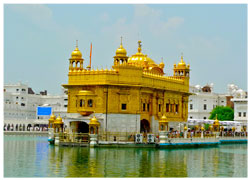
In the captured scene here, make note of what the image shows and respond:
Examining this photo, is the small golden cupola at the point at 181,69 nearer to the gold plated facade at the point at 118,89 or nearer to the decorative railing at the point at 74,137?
the gold plated facade at the point at 118,89

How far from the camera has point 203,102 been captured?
9181cm

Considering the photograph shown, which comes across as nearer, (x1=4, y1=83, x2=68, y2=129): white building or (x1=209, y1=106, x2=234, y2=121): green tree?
(x1=209, y1=106, x2=234, y2=121): green tree

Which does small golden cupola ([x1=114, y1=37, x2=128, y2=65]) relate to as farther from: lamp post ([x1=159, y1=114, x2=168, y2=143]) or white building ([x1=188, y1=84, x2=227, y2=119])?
white building ([x1=188, y1=84, x2=227, y2=119])

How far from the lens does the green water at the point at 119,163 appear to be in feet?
80.8

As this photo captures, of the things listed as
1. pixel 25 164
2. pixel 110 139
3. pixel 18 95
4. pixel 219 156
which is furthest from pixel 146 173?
pixel 18 95

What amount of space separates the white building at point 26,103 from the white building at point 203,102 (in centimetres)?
1974

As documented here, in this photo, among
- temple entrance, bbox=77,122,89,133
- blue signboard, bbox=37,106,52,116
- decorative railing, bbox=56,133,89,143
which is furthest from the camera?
blue signboard, bbox=37,106,52,116

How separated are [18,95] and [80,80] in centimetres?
6394

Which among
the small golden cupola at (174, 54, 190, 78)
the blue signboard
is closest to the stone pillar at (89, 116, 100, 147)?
the small golden cupola at (174, 54, 190, 78)

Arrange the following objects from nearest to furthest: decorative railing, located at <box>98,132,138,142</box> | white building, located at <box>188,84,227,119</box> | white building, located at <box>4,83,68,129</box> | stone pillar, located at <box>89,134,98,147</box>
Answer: stone pillar, located at <box>89,134,98,147</box>
decorative railing, located at <box>98,132,138,142</box>
white building, located at <box>188,84,227,119</box>
white building, located at <box>4,83,68,129</box>

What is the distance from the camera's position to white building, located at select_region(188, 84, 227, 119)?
9044 centimetres

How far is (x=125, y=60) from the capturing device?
4000 cm

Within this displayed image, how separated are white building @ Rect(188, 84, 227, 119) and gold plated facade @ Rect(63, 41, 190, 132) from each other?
46172 millimetres

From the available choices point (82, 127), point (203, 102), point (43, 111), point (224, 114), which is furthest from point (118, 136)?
point (43, 111)
